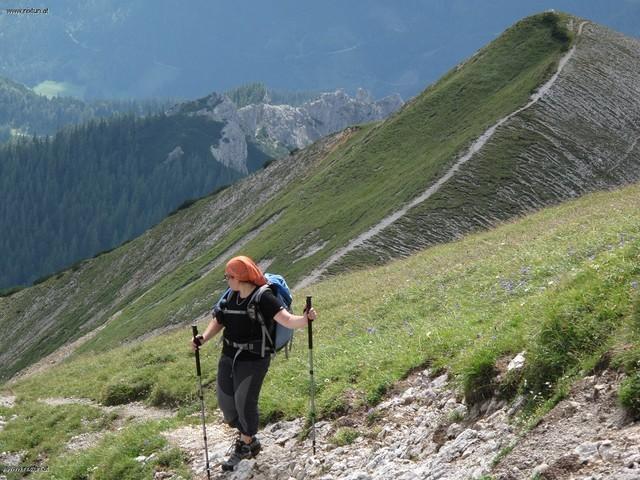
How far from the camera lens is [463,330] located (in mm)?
13023

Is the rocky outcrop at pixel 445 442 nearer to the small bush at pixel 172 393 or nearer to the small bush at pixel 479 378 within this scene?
the small bush at pixel 479 378

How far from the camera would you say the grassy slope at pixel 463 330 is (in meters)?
9.25

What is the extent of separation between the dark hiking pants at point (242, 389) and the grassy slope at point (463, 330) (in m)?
1.52

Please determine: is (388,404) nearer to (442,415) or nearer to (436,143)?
(442,415)

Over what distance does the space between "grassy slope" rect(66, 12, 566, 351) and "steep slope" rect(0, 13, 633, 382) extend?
0.16 m

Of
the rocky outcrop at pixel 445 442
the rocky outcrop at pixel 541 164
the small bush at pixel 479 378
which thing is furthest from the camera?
the rocky outcrop at pixel 541 164

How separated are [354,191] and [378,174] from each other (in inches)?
124

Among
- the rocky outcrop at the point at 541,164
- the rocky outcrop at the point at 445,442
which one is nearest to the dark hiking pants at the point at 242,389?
the rocky outcrop at the point at 445,442

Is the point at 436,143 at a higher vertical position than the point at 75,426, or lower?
higher

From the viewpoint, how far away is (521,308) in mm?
11797

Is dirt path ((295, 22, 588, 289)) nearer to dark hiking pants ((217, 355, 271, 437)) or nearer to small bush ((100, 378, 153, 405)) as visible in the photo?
small bush ((100, 378, 153, 405))

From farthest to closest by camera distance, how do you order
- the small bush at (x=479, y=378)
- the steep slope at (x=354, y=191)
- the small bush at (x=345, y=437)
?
the steep slope at (x=354, y=191) → the small bush at (x=345, y=437) → the small bush at (x=479, y=378)

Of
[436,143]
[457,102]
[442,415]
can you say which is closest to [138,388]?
Answer: [442,415]

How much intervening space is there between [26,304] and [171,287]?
148ft
